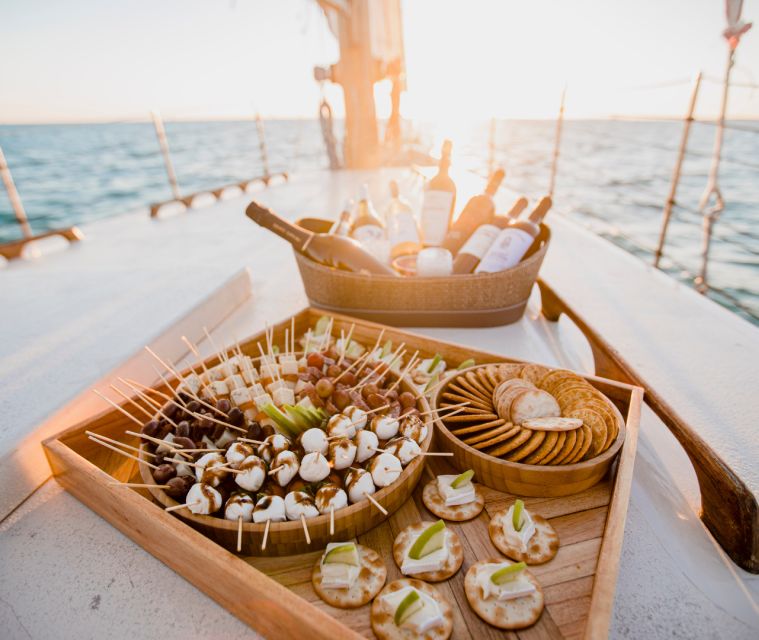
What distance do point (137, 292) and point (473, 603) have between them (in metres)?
1.47

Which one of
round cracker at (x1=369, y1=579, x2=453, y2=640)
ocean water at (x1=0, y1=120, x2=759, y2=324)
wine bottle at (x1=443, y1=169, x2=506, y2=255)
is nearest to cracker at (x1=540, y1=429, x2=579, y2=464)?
round cracker at (x1=369, y1=579, x2=453, y2=640)

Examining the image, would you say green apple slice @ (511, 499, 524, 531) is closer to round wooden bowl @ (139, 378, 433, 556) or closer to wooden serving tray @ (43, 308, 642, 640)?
wooden serving tray @ (43, 308, 642, 640)

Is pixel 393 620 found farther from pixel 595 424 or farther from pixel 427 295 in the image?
pixel 427 295

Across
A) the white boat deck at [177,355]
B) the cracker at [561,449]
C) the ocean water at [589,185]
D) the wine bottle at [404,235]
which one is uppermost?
the wine bottle at [404,235]

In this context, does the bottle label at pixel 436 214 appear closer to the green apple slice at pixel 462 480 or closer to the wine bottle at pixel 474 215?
the wine bottle at pixel 474 215

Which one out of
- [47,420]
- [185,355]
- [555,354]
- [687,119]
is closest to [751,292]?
[687,119]

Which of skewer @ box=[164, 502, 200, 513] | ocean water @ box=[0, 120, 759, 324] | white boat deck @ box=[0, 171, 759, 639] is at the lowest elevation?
ocean water @ box=[0, 120, 759, 324]

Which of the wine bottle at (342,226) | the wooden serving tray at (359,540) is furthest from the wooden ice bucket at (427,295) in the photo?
the wooden serving tray at (359,540)

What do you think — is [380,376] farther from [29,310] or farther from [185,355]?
[29,310]

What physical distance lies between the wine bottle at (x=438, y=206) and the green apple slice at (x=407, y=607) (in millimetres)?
1129

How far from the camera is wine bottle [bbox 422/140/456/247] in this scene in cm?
142

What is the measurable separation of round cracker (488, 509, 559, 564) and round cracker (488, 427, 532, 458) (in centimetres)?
9

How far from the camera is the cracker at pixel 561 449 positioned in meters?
0.64

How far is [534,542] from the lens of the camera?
58 centimetres
